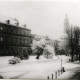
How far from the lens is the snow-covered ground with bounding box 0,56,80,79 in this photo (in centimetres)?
375

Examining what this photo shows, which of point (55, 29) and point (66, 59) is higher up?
point (55, 29)

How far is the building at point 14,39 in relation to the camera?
3795 millimetres

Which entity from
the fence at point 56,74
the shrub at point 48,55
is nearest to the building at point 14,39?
the shrub at point 48,55

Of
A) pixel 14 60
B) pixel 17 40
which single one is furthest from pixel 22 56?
pixel 17 40

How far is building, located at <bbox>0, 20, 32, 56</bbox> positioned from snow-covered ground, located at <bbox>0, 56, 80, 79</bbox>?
13 centimetres

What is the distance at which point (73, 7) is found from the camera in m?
3.73

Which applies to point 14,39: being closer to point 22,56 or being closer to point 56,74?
point 22,56

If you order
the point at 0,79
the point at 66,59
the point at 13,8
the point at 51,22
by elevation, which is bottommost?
the point at 0,79

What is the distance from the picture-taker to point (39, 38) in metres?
3.82

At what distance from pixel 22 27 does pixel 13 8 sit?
35 centimetres

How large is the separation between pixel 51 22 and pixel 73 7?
420 millimetres

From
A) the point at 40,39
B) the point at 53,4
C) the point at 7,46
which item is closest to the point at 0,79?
the point at 7,46

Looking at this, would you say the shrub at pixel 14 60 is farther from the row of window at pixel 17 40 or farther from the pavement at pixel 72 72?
the pavement at pixel 72 72

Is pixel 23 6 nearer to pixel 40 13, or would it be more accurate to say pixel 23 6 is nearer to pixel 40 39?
pixel 40 13
